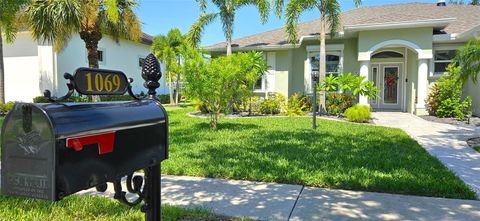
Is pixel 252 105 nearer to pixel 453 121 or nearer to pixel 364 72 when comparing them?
pixel 364 72

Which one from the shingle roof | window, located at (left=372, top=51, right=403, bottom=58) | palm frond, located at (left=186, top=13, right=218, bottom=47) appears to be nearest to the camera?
the shingle roof

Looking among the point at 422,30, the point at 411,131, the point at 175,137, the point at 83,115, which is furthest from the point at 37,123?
the point at 422,30

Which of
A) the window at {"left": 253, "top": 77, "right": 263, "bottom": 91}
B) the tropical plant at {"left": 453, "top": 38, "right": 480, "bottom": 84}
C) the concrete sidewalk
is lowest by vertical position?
the concrete sidewalk

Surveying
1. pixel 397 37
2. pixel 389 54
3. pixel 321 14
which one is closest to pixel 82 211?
pixel 321 14

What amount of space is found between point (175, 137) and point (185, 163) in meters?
3.10

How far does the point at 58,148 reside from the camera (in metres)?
1.45

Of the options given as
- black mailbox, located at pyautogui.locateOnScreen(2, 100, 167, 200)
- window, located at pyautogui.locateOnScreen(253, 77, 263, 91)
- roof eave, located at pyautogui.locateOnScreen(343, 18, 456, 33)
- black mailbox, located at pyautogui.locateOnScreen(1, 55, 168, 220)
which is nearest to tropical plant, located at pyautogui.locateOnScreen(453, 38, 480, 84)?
roof eave, located at pyautogui.locateOnScreen(343, 18, 456, 33)

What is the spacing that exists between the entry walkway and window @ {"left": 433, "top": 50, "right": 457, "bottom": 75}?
318cm

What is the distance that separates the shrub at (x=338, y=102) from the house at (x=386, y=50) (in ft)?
2.16

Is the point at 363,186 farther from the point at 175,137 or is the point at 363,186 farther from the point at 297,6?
the point at 297,6

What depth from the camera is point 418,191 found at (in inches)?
176

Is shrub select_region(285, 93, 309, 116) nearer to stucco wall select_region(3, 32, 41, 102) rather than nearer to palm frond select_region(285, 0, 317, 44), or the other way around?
palm frond select_region(285, 0, 317, 44)

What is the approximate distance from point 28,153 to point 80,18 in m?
12.2

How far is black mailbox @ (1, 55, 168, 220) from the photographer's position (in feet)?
4.75
